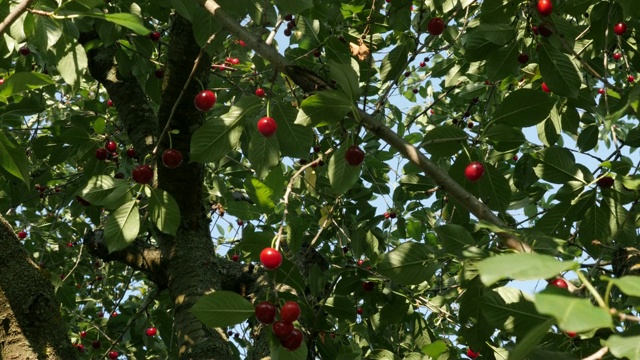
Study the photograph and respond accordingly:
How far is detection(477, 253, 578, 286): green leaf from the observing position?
3.04 ft

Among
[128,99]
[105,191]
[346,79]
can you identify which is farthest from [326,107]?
[128,99]

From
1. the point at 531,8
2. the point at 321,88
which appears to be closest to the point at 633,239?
the point at 531,8

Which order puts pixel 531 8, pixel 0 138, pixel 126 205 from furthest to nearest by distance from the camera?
pixel 531 8 → pixel 126 205 → pixel 0 138

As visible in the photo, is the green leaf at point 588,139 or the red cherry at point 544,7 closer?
the red cherry at point 544,7

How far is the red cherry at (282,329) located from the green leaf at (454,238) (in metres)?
0.41

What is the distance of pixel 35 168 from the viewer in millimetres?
3973

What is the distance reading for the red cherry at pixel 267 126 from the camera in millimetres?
1856

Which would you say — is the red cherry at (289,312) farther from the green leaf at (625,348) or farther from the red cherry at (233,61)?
the red cherry at (233,61)

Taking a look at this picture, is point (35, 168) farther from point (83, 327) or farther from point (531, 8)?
point (531, 8)

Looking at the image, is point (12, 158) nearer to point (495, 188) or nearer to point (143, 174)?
point (143, 174)

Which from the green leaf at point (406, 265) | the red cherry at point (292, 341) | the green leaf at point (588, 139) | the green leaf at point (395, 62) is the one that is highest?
the green leaf at point (395, 62)

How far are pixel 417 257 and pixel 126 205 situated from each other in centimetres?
81

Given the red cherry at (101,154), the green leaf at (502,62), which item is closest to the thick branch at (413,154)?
the green leaf at (502,62)

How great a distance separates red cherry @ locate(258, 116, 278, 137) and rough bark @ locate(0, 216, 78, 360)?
1.01 meters
